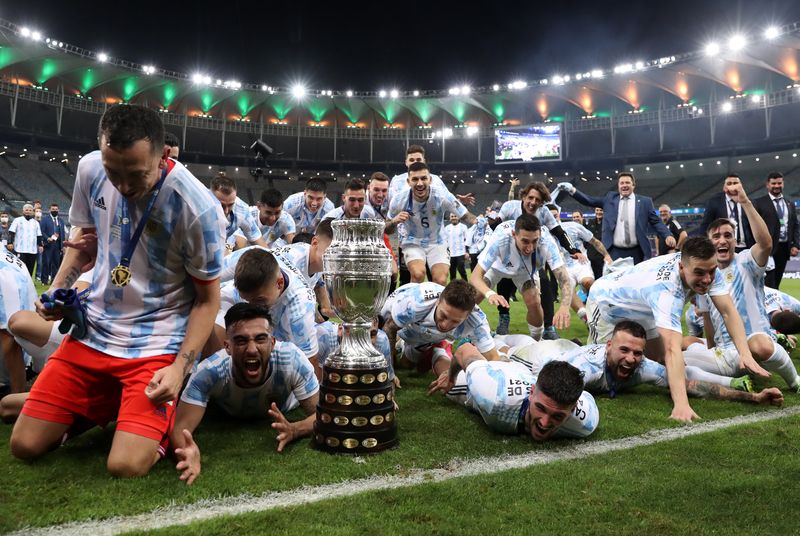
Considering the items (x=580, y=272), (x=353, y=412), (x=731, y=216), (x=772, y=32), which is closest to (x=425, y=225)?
(x=580, y=272)

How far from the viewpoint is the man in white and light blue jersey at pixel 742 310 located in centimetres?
493

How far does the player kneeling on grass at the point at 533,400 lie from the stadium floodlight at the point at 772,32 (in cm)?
3803

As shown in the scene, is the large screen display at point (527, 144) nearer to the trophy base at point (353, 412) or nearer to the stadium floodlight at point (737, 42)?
the stadium floodlight at point (737, 42)

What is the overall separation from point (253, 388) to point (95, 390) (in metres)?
0.87

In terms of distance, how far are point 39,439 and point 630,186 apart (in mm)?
8151

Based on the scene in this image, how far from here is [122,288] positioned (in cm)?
308

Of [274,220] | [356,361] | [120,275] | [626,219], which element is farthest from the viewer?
[626,219]

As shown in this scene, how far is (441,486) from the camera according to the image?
264cm

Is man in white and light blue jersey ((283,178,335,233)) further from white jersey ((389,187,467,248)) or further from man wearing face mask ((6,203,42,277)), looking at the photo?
man wearing face mask ((6,203,42,277))

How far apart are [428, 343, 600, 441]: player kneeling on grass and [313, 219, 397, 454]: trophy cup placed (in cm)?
69

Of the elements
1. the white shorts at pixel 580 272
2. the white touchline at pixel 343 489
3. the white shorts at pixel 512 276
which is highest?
the white shorts at pixel 580 272

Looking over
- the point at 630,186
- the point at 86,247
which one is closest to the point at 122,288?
the point at 86,247

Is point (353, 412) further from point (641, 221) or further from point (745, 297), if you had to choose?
point (641, 221)

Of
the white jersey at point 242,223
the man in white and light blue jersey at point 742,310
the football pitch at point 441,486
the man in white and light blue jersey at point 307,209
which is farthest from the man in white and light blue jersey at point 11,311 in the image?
the man in white and light blue jersey at point 742,310
